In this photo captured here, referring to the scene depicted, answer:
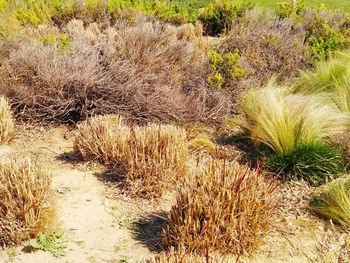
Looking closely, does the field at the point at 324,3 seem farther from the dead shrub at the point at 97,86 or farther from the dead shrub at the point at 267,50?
the dead shrub at the point at 97,86

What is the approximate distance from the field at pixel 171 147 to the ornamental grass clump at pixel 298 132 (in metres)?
0.02

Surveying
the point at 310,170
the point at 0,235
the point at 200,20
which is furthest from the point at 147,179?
the point at 200,20

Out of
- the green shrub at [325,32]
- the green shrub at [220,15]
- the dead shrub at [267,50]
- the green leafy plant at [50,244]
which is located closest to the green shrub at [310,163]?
the green leafy plant at [50,244]

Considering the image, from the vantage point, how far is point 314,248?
4.04m

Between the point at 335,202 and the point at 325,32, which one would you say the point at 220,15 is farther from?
the point at 335,202

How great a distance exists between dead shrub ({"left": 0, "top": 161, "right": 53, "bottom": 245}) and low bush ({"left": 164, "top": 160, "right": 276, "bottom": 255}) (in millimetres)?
1022

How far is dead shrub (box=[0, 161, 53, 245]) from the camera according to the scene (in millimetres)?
3695

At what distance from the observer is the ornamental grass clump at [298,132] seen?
5.12m

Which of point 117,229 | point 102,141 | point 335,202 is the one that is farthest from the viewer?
point 102,141

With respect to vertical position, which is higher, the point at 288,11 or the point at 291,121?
the point at 291,121

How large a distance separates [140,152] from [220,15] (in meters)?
6.91

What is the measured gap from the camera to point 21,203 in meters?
3.71

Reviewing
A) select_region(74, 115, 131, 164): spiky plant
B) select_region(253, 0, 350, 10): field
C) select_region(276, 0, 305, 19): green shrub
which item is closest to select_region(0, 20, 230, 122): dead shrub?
select_region(74, 115, 131, 164): spiky plant

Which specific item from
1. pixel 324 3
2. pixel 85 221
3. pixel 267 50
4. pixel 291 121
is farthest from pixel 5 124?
pixel 324 3
